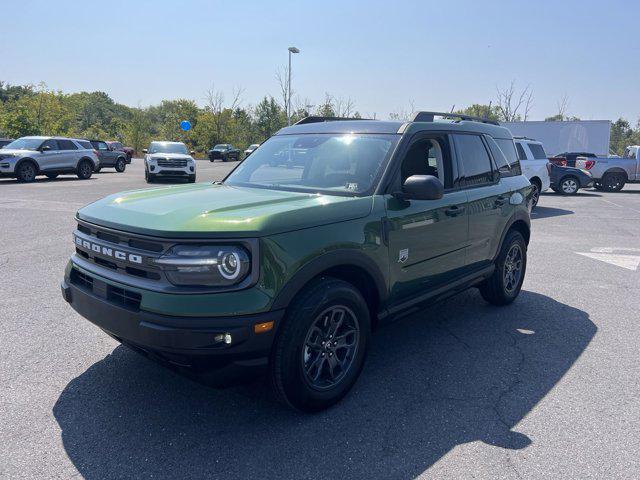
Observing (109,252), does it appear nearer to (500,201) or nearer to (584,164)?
(500,201)

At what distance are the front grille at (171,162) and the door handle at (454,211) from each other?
1772cm

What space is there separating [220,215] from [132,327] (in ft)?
2.61

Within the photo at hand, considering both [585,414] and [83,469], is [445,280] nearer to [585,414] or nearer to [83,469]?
[585,414]

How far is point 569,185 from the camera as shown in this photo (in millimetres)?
19375

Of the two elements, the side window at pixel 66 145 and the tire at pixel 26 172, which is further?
the side window at pixel 66 145

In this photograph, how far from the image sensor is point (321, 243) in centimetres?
300

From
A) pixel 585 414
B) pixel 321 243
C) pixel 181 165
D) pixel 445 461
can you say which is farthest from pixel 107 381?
pixel 181 165

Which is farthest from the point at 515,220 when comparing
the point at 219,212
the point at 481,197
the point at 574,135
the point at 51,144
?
the point at 574,135

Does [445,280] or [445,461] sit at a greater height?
[445,280]

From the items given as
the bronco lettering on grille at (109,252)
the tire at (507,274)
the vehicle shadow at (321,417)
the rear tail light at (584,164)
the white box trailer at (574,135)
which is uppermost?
the white box trailer at (574,135)

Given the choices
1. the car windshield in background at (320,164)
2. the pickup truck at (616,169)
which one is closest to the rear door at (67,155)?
the car windshield in background at (320,164)

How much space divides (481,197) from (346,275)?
1957 mm

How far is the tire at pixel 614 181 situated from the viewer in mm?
21953

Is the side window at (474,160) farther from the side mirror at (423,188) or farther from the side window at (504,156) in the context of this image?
the side mirror at (423,188)
